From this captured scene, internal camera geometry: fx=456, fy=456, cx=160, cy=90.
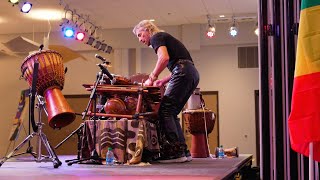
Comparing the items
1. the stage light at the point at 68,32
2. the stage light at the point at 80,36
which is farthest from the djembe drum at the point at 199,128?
the stage light at the point at 80,36

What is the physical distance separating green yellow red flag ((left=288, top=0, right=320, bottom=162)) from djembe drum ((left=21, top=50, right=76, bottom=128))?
2.74 metres

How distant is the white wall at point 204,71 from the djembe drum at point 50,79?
7076mm

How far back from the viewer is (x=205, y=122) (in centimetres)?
527

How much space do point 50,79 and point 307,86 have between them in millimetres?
2897

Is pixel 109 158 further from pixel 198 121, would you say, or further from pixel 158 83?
pixel 198 121

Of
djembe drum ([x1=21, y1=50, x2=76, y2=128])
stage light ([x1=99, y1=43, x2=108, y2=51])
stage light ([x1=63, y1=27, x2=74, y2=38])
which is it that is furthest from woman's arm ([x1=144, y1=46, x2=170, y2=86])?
A: stage light ([x1=99, y1=43, x2=108, y2=51])

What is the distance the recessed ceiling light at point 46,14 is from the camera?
9867 mm

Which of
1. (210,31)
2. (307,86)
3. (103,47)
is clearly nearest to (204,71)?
(210,31)

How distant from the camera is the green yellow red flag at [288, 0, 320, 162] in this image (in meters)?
1.63

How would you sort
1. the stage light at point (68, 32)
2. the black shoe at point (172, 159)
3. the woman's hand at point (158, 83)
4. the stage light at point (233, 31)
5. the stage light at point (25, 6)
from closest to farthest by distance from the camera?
the black shoe at point (172, 159) → the woman's hand at point (158, 83) → the stage light at point (25, 6) → the stage light at point (68, 32) → the stage light at point (233, 31)

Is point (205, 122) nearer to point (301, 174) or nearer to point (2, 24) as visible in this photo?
point (301, 174)

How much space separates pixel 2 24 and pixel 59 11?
1.87m

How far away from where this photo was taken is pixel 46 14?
400 inches

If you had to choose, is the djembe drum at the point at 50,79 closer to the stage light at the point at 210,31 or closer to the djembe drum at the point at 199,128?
the djembe drum at the point at 199,128
